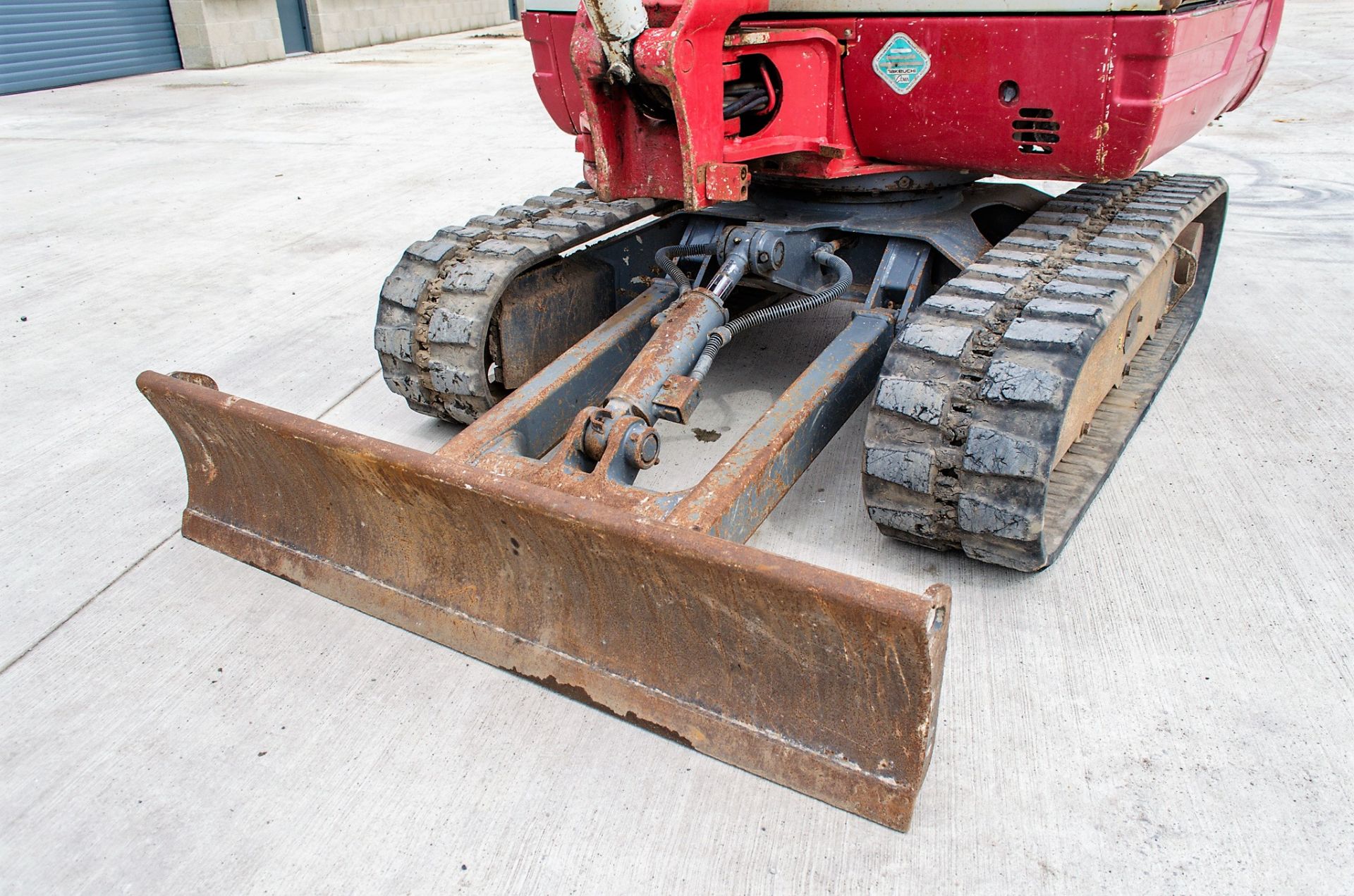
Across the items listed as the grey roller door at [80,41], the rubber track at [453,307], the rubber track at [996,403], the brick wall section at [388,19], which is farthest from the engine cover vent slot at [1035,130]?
the brick wall section at [388,19]

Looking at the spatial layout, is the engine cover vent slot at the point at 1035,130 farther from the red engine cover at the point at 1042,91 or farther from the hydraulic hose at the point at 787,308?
the hydraulic hose at the point at 787,308

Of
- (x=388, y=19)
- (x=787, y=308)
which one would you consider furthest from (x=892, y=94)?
(x=388, y=19)

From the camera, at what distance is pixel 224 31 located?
567 inches

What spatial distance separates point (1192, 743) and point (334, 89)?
40.7 feet

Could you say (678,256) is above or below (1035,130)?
below

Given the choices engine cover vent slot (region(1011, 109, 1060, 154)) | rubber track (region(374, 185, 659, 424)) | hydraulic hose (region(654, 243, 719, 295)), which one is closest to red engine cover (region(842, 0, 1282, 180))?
engine cover vent slot (region(1011, 109, 1060, 154))

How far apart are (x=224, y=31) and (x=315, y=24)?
6.79 ft

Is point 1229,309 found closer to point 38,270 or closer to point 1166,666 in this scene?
point 1166,666

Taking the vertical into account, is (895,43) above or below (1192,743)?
above

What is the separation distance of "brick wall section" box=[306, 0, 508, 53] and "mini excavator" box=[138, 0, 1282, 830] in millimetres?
14456

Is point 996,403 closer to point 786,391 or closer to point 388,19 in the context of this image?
point 786,391

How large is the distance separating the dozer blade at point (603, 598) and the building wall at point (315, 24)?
1336 cm

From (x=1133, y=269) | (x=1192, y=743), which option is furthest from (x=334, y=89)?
(x=1192, y=743)

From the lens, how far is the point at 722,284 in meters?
3.42
